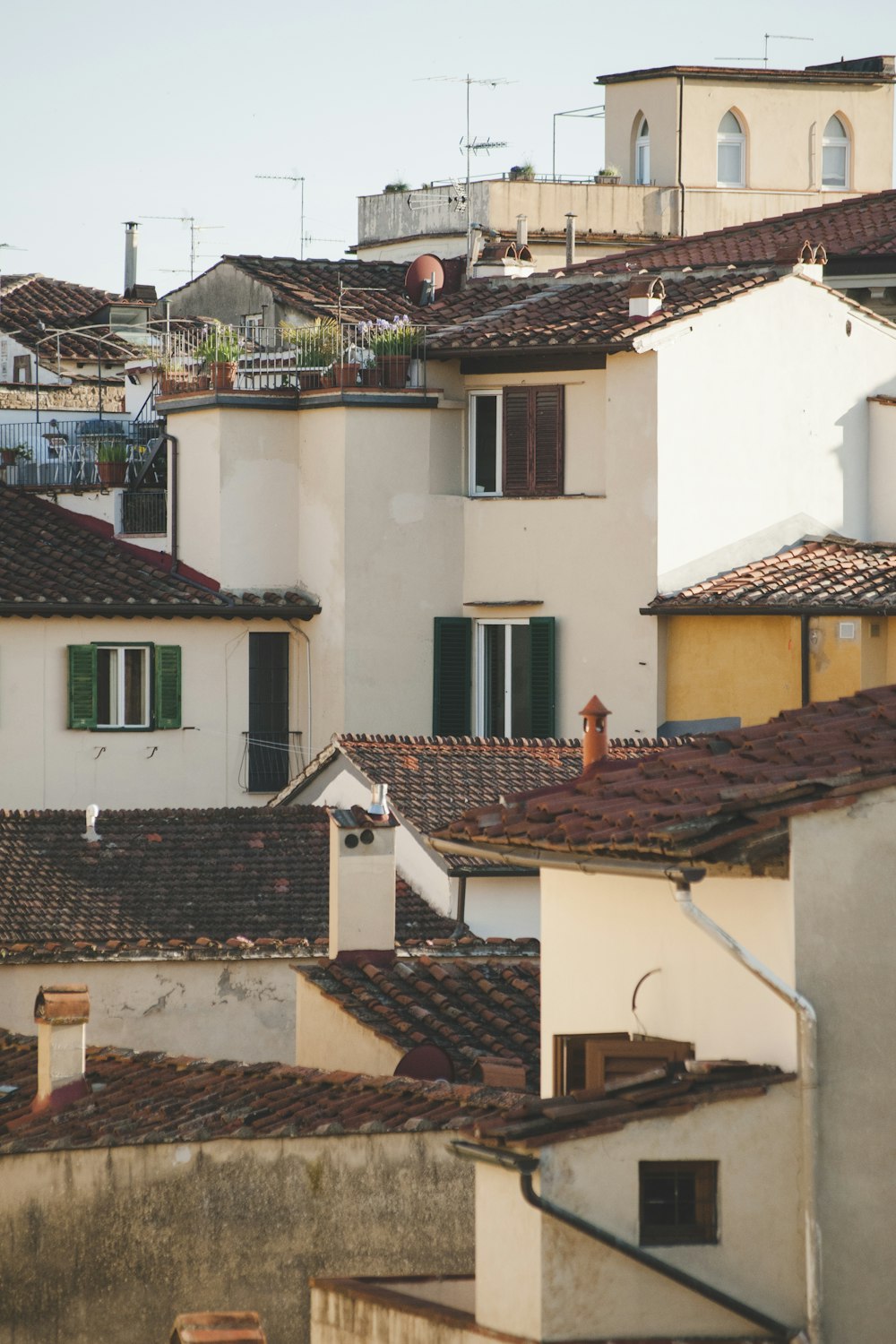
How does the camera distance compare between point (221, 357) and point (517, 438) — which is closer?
point (517, 438)

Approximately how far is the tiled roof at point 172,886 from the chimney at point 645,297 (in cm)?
756

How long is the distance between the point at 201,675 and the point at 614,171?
70.5ft

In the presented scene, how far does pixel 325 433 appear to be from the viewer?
32.2 meters

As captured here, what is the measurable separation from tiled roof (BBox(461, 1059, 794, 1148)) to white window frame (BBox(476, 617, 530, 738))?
70.7ft

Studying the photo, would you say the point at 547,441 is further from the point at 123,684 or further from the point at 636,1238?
the point at 636,1238

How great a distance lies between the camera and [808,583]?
30.3 meters

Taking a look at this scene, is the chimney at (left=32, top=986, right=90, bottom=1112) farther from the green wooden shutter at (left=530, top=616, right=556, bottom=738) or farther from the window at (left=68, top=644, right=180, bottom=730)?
the window at (left=68, top=644, right=180, bottom=730)

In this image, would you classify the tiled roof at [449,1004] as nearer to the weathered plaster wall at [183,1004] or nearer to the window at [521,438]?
the weathered plaster wall at [183,1004]

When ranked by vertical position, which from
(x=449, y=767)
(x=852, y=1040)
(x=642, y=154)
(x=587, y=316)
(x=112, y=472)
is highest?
(x=642, y=154)

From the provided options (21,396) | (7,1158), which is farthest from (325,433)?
(7,1158)

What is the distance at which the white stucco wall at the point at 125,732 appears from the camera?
1246 inches

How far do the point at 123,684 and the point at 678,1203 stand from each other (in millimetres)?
23010

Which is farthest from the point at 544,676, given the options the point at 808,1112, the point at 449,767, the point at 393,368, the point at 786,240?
the point at 808,1112

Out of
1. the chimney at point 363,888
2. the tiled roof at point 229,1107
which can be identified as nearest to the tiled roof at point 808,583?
the chimney at point 363,888
